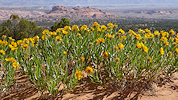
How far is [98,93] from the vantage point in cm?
311

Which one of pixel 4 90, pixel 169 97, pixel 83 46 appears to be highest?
pixel 83 46

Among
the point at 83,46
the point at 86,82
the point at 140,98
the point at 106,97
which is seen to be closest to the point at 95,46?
the point at 83,46

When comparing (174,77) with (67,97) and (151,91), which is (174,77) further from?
(67,97)

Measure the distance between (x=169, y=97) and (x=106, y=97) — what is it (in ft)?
4.43

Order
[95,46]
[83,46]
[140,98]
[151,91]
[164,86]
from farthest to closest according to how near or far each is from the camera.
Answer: [83,46] → [95,46] → [164,86] → [151,91] → [140,98]

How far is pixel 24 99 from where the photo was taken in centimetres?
298

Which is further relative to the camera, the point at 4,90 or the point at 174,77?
the point at 174,77

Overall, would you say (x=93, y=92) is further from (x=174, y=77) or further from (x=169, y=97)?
(x=174, y=77)

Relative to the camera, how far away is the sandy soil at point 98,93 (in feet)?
9.69

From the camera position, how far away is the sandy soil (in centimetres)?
295

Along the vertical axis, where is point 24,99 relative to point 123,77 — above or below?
below

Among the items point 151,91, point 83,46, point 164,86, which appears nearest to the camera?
point 151,91

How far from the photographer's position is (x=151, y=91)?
312 cm

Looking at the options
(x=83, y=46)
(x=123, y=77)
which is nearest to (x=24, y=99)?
(x=83, y=46)
